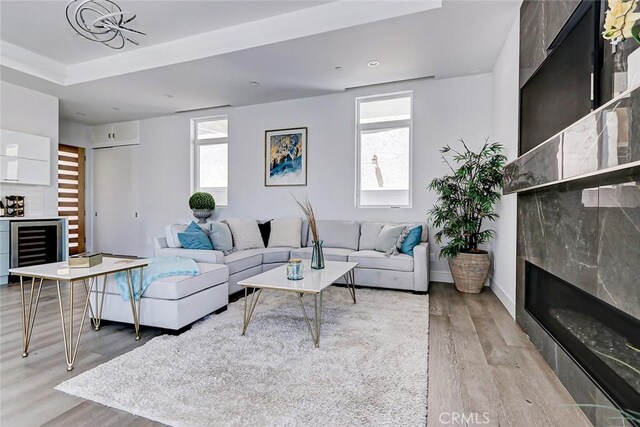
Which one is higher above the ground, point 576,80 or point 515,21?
point 515,21

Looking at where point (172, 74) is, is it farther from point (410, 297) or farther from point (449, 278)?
point (449, 278)

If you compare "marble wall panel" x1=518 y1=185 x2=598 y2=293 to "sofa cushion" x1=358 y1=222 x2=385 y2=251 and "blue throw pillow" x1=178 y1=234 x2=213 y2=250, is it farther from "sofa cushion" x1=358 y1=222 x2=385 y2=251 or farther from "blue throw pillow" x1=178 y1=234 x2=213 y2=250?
"blue throw pillow" x1=178 y1=234 x2=213 y2=250

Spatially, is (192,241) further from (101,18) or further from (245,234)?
(101,18)

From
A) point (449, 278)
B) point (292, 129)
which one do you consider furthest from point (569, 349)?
point (292, 129)

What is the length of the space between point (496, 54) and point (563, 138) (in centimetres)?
282

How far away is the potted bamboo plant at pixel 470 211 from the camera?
146 inches

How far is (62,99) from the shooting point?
541cm

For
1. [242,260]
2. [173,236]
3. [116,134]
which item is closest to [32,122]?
[116,134]

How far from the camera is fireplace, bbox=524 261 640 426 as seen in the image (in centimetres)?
133

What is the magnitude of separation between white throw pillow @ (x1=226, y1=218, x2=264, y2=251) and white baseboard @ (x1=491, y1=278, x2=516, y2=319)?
3191 mm

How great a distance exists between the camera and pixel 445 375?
6.56ft

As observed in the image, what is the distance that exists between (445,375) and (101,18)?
3.61 m

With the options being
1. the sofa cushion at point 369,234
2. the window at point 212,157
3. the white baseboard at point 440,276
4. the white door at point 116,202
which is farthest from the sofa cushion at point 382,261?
the white door at point 116,202

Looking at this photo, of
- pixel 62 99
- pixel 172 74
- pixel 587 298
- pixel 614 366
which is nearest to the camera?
pixel 614 366
